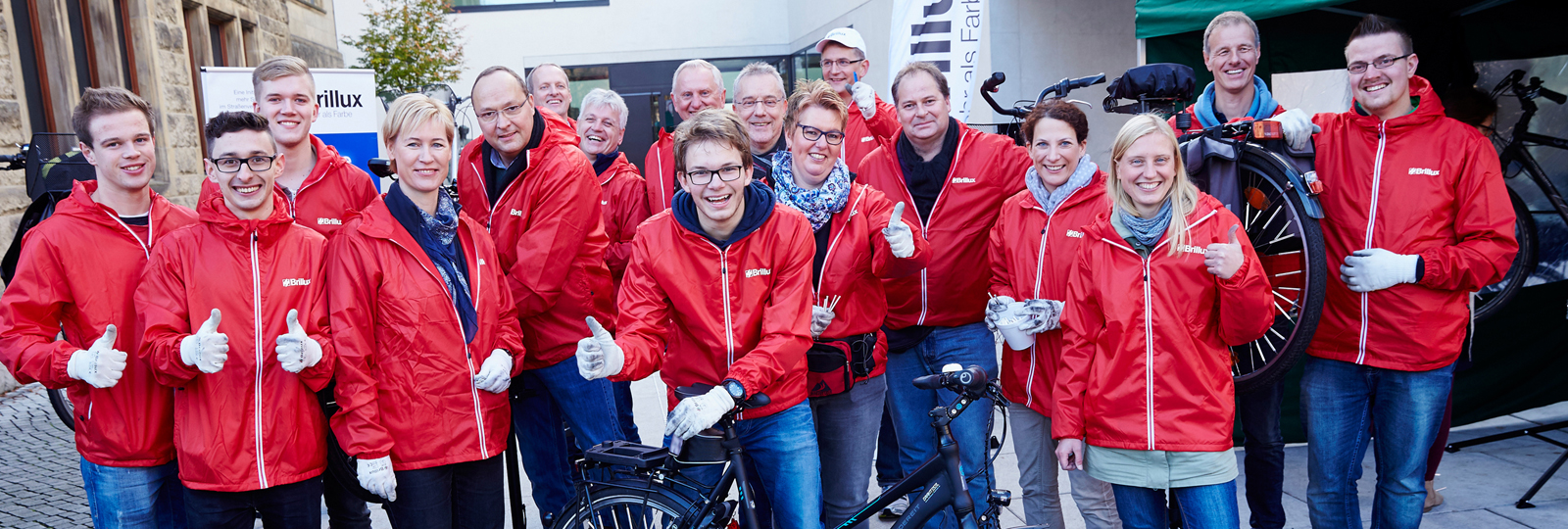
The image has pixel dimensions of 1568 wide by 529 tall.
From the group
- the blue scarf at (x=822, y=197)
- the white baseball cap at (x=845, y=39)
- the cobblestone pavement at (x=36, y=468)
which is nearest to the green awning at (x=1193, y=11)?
the white baseball cap at (x=845, y=39)

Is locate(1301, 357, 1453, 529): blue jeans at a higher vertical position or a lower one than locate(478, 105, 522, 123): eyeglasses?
lower

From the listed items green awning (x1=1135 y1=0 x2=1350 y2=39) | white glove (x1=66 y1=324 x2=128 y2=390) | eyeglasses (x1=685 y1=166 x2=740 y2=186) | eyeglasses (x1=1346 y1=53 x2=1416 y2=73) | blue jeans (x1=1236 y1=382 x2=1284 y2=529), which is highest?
green awning (x1=1135 y1=0 x2=1350 y2=39)

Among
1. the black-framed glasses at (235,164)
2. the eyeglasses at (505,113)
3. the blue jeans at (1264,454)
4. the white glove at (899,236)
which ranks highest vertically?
the eyeglasses at (505,113)

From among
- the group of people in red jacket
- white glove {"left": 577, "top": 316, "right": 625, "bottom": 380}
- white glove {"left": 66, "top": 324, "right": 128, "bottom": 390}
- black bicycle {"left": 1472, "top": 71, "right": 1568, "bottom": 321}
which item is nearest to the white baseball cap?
the group of people in red jacket

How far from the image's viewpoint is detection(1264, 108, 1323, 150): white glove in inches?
130

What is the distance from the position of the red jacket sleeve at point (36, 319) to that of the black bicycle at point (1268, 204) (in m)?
3.62

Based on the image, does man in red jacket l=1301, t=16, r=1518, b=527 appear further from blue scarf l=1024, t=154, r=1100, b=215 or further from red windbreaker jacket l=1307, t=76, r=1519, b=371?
blue scarf l=1024, t=154, r=1100, b=215

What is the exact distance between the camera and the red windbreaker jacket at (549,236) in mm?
3488

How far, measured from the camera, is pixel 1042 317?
3.05m

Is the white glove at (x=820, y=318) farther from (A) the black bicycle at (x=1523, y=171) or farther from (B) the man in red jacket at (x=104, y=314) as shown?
(A) the black bicycle at (x=1523, y=171)

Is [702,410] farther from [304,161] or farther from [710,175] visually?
[304,161]

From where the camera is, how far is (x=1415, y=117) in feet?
10.5

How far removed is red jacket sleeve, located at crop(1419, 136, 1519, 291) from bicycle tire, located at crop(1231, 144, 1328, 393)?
33 cm

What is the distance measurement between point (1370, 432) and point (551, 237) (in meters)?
3.04
